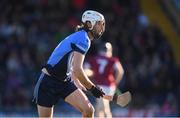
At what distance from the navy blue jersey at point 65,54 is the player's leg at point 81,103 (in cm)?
26

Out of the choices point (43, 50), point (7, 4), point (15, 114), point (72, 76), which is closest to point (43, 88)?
point (72, 76)

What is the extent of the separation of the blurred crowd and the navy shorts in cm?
788

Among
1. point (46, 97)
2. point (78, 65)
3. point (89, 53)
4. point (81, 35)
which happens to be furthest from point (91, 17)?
point (89, 53)

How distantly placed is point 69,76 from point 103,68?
4.74 m

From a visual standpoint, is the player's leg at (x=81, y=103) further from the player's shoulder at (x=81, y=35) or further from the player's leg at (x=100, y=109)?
the player's leg at (x=100, y=109)

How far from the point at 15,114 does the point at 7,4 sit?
12.5 ft

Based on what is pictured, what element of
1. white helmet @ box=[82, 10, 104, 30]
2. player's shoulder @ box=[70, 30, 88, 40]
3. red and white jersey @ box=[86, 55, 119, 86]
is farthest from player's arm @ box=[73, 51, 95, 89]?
red and white jersey @ box=[86, 55, 119, 86]

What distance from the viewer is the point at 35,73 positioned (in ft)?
62.8

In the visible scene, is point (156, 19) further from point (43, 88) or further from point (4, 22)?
point (43, 88)

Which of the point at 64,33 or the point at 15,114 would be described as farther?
the point at 64,33

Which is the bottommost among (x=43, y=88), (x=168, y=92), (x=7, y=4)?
(x=168, y=92)

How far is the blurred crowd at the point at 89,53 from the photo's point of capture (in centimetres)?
1925

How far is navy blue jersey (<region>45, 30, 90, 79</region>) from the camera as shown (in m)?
10.7

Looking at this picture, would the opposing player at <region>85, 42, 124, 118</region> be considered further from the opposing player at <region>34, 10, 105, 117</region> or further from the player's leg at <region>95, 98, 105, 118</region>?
the opposing player at <region>34, 10, 105, 117</region>
